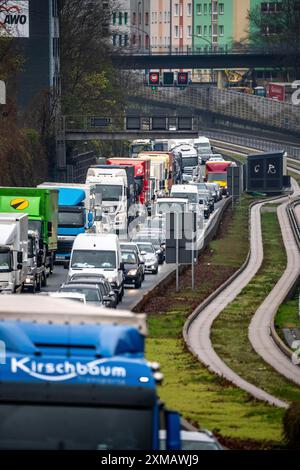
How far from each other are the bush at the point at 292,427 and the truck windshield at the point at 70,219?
40468 millimetres

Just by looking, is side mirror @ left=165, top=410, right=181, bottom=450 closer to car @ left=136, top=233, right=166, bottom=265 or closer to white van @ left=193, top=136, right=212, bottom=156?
car @ left=136, top=233, right=166, bottom=265

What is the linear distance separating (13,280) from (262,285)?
48.6ft

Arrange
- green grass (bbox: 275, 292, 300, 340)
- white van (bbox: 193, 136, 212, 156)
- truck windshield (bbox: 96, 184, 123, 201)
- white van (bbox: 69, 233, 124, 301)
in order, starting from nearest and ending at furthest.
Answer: green grass (bbox: 275, 292, 300, 340) < white van (bbox: 69, 233, 124, 301) < truck windshield (bbox: 96, 184, 123, 201) < white van (bbox: 193, 136, 212, 156)

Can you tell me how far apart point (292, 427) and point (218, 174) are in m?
89.8

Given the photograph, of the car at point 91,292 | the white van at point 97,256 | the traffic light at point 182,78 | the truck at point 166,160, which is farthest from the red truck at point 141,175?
the car at point 91,292

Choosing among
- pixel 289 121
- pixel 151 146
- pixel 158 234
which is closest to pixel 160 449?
pixel 158 234

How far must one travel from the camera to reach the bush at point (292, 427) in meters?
21.1

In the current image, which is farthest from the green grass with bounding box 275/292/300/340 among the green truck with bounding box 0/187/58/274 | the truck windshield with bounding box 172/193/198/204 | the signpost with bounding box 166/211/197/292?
the truck windshield with bounding box 172/193/198/204

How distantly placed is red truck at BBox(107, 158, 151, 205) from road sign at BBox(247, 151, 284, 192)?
33.1ft

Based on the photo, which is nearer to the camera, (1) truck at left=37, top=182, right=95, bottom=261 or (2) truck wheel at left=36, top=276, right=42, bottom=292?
(2) truck wheel at left=36, top=276, right=42, bottom=292

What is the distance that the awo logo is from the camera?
1269cm

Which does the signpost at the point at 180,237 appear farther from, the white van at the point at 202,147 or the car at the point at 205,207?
the white van at the point at 202,147

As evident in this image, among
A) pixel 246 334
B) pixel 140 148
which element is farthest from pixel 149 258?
pixel 140 148

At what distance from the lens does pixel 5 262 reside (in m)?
47.1
